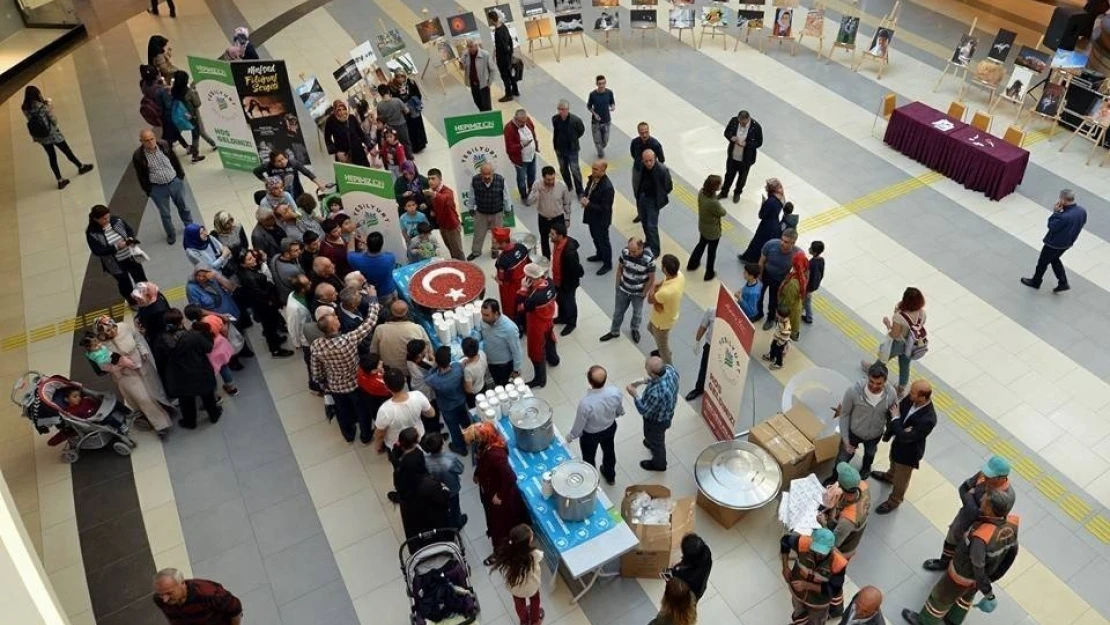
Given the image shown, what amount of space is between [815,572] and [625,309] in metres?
3.87

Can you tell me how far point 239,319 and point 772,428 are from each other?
19.5 feet

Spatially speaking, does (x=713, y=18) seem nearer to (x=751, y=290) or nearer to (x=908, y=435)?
(x=751, y=290)

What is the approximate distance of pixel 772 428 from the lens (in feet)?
24.0

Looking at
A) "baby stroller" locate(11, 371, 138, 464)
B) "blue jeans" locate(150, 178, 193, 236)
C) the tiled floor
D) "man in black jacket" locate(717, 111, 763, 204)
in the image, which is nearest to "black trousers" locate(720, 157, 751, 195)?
"man in black jacket" locate(717, 111, 763, 204)

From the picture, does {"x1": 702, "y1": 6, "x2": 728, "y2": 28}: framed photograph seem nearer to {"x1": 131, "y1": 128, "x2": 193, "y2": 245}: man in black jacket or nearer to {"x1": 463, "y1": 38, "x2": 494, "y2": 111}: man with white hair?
{"x1": 463, "y1": 38, "x2": 494, "y2": 111}: man with white hair

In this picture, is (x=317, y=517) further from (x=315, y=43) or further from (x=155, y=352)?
(x=315, y=43)

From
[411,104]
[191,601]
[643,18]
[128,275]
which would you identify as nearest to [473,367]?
[191,601]

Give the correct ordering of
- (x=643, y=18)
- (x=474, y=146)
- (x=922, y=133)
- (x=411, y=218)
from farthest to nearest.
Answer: (x=643, y=18) → (x=922, y=133) → (x=474, y=146) → (x=411, y=218)

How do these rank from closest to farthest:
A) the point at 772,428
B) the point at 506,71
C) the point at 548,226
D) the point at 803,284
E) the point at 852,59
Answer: the point at 772,428 → the point at 803,284 → the point at 548,226 → the point at 506,71 → the point at 852,59

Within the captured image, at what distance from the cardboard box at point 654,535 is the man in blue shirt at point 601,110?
21.6ft

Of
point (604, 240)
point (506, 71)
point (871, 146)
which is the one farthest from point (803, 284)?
point (506, 71)

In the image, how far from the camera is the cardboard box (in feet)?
21.5

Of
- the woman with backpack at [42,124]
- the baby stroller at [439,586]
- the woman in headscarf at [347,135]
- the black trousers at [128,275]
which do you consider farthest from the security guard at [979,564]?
the woman with backpack at [42,124]

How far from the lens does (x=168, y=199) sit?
1059 cm
